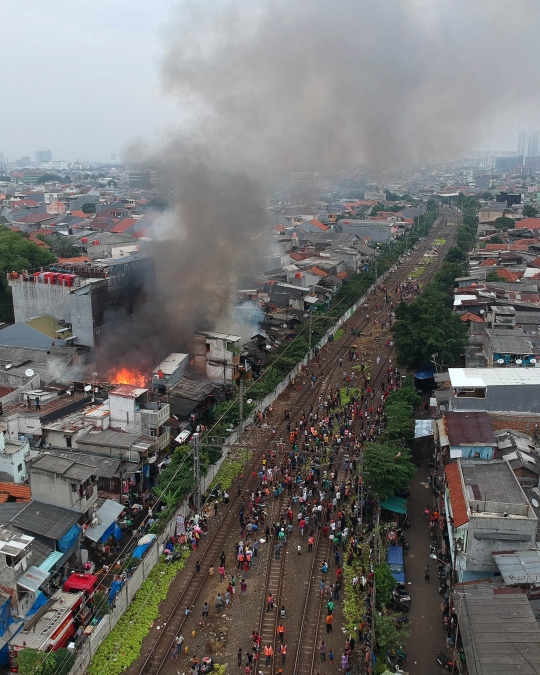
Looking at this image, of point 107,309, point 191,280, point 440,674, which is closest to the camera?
point 440,674

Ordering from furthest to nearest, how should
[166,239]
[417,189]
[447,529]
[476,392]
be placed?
[417,189]
[166,239]
[476,392]
[447,529]

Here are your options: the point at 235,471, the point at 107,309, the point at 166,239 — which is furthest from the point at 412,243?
the point at 235,471

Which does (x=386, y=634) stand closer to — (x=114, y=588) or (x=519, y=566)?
(x=519, y=566)

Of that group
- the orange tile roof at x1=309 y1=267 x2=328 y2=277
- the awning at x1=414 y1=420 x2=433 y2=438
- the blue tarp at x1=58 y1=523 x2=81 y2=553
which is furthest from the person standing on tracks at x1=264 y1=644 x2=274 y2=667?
the orange tile roof at x1=309 y1=267 x2=328 y2=277

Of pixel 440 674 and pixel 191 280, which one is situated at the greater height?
pixel 191 280

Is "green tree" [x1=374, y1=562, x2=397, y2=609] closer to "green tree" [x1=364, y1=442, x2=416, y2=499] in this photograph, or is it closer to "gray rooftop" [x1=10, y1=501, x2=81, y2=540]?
"green tree" [x1=364, y1=442, x2=416, y2=499]

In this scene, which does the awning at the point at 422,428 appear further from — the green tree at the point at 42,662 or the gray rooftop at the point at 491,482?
the green tree at the point at 42,662

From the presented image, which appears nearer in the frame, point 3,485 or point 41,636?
point 41,636

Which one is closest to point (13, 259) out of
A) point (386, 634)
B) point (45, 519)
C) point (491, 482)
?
point (45, 519)

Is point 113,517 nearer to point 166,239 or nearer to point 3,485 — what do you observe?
point 3,485
